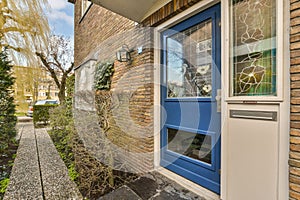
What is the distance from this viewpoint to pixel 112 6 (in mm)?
2949

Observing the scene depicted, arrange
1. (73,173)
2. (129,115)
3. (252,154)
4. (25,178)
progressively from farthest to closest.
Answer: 1. (129,115)
2. (73,173)
3. (25,178)
4. (252,154)

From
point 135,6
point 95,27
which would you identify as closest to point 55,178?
point 135,6

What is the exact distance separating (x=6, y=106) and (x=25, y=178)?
3563 millimetres

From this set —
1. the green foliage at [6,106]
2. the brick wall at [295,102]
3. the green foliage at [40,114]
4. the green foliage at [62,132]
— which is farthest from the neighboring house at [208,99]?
the green foliage at [40,114]

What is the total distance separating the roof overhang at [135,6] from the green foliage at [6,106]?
4.00 meters

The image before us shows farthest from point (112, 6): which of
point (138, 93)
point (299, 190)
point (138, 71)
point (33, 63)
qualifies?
point (299, 190)

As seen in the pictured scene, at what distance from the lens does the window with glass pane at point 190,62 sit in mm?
2279

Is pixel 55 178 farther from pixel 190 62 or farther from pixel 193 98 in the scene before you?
pixel 190 62

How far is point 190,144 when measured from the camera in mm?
2516

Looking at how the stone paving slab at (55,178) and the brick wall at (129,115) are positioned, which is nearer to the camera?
the stone paving slab at (55,178)

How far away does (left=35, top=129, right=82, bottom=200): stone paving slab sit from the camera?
8.40 ft

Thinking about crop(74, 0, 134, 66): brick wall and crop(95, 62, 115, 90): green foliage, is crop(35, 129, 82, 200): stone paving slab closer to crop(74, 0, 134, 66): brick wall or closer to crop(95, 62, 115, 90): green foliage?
crop(95, 62, 115, 90): green foliage

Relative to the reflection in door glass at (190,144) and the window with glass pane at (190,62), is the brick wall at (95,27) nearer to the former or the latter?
the window with glass pane at (190,62)

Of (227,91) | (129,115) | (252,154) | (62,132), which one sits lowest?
(62,132)
